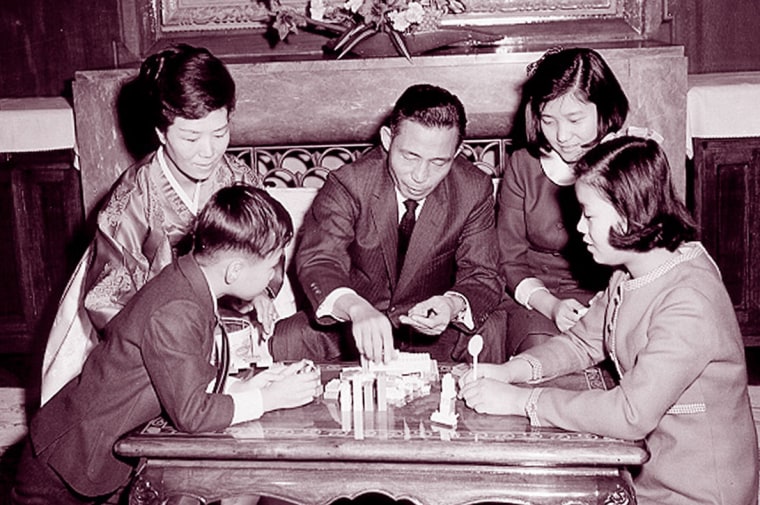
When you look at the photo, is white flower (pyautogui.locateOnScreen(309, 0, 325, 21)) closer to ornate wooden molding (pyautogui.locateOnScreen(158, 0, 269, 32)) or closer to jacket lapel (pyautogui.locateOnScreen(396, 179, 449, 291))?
ornate wooden molding (pyautogui.locateOnScreen(158, 0, 269, 32))

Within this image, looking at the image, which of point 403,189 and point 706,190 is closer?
point 403,189

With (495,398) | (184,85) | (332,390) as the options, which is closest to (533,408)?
(495,398)

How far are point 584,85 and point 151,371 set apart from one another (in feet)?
5.86

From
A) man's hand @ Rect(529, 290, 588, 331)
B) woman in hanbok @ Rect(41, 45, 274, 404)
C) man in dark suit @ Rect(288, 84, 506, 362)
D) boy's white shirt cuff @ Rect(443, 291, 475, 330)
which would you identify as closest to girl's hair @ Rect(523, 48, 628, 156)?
man in dark suit @ Rect(288, 84, 506, 362)

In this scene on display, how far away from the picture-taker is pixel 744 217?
192 inches

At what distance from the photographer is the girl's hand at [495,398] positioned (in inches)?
104

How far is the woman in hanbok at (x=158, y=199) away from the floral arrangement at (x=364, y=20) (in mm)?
1362

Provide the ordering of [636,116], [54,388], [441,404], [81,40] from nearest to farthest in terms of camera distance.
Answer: [441,404]
[54,388]
[636,116]
[81,40]

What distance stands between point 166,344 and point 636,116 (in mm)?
2691

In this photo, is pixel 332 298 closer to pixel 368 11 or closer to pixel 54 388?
pixel 54 388

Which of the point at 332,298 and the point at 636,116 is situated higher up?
the point at 636,116

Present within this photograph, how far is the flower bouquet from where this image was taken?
4.76m

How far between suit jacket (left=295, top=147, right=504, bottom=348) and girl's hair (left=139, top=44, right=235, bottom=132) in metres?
0.52

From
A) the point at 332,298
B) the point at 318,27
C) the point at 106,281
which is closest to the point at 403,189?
the point at 332,298
